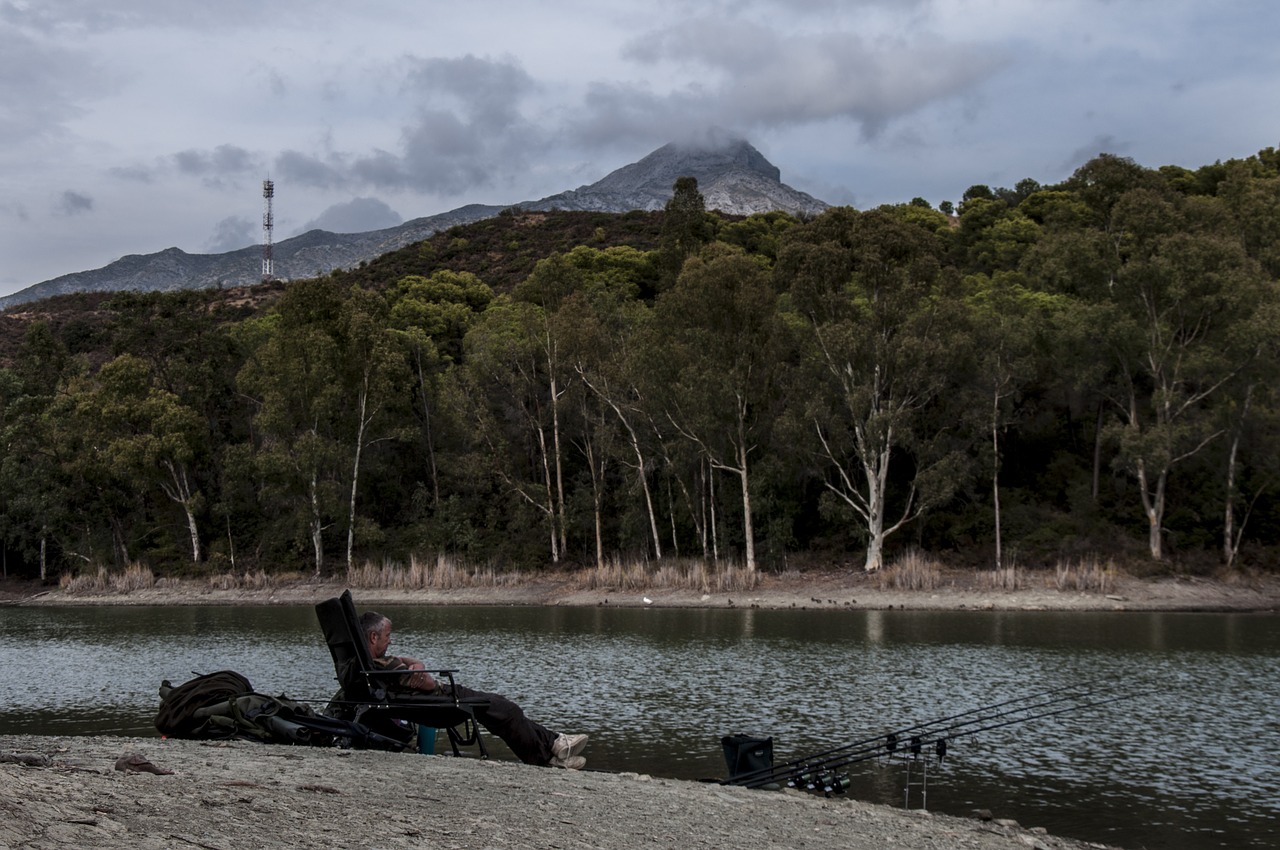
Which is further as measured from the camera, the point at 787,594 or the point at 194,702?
the point at 787,594

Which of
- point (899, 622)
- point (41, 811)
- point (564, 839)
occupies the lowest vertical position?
point (899, 622)

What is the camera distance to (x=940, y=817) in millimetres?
9953

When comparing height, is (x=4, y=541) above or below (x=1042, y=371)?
below

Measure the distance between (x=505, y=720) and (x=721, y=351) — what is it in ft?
108

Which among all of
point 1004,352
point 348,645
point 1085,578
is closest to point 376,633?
point 348,645

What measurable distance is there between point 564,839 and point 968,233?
71.8m

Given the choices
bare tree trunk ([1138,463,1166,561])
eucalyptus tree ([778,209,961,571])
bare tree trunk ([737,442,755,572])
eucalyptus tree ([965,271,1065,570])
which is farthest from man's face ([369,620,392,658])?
bare tree trunk ([1138,463,1166,561])

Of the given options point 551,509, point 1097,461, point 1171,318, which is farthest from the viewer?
point 551,509

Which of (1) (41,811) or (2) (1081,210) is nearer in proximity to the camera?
(1) (41,811)

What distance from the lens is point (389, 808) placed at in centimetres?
728

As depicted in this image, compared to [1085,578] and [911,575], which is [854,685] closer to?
[911,575]

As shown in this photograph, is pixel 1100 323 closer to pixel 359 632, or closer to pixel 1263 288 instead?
pixel 1263 288

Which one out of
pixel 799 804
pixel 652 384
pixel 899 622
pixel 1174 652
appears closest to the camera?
pixel 799 804

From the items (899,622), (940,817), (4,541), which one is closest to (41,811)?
(940,817)
